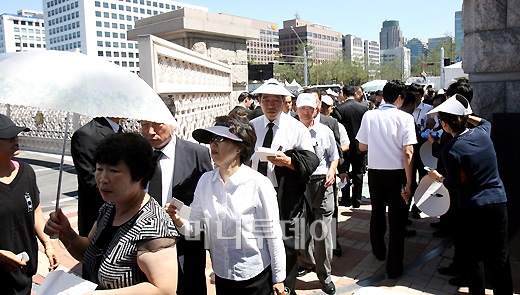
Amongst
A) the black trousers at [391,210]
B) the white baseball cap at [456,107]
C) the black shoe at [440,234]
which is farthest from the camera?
the black shoe at [440,234]

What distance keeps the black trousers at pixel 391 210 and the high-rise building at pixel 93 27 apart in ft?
355

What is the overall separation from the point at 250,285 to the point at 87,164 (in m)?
1.50

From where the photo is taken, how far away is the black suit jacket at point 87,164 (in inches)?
117

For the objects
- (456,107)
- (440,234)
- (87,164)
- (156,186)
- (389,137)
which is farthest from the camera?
(440,234)

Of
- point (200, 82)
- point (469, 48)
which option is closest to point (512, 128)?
point (469, 48)

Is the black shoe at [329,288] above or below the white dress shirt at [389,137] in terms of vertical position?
below

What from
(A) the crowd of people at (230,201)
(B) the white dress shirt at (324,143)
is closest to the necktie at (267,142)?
(A) the crowd of people at (230,201)

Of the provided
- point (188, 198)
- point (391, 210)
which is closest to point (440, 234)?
point (391, 210)

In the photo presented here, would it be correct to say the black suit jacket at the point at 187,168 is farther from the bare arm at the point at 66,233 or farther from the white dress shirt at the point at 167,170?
the bare arm at the point at 66,233

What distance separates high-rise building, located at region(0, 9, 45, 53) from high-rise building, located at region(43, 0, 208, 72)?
3998 mm

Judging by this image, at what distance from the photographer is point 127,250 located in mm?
1671

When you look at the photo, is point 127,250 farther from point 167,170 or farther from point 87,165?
point 87,165

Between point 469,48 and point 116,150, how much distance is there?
12.4 ft

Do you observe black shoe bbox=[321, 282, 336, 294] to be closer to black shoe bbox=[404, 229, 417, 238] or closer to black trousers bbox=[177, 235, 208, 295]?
black trousers bbox=[177, 235, 208, 295]
